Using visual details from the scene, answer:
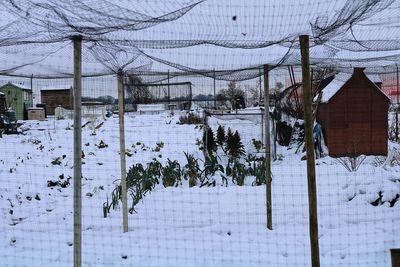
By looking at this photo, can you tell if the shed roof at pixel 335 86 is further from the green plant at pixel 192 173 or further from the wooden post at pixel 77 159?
the wooden post at pixel 77 159

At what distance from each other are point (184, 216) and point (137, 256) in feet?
5.03

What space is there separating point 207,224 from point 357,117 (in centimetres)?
1015

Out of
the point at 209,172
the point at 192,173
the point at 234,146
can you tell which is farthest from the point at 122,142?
the point at 234,146

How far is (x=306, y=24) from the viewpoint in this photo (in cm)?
336

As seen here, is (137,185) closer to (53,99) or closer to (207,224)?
(207,224)

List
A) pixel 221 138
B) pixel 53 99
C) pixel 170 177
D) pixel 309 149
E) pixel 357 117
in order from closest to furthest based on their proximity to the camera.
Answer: pixel 309 149
pixel 170 177
pixel 221 138
pixel 357 117
pixel 53 99

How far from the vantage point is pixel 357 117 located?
14.7 metres

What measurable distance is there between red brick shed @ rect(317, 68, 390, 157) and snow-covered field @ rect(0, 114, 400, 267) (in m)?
4.92

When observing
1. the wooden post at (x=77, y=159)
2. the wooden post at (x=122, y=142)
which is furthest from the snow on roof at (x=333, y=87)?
the wooden post at (x=77, y=159)

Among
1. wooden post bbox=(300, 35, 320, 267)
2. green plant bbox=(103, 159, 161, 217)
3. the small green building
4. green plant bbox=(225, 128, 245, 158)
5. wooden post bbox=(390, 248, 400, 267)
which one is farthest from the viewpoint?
the small green building

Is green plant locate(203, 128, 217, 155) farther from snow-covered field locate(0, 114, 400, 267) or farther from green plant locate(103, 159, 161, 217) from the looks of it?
green plant locate(103, 159, 161, 217)

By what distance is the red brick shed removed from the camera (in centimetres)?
1451

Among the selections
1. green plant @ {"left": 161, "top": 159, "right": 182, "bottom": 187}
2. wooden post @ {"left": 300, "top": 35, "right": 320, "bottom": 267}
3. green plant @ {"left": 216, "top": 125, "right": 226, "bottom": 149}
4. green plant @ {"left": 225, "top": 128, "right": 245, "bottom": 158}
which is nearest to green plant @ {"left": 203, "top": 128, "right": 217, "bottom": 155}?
green plant @ {"left": 225, "top": 128, "right": 245, "bottom": 158}

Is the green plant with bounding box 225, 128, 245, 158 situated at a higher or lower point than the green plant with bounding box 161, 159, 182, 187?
higher
